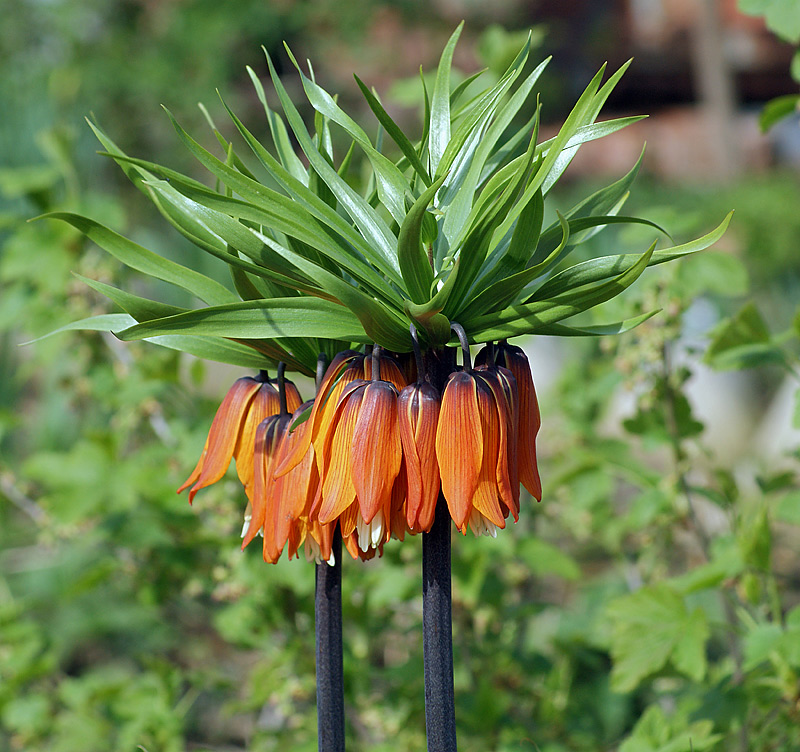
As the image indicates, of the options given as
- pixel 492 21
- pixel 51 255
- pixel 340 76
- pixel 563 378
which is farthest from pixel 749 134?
pixel 51 255

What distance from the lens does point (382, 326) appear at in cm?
67

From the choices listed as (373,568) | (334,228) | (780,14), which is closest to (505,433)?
(334,228)

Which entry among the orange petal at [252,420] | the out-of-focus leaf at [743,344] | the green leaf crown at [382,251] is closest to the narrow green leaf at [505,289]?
the green leaf crown at [382,251]

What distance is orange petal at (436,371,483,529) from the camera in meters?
0.66

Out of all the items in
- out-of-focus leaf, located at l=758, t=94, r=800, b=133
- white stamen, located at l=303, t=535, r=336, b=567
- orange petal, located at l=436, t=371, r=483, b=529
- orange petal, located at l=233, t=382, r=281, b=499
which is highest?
out-of-focus leaf, located at l=758, t=94, r=800, b=133

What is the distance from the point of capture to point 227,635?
167cm

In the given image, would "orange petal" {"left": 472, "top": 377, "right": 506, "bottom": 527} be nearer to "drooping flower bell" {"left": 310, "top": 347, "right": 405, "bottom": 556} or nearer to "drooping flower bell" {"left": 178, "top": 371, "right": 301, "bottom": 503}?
"drooping flower bell" {"left": 310, "top": 347, "right": 405, "bottom": 556}

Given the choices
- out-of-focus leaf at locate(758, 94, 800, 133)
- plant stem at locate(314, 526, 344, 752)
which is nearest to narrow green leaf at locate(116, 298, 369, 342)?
plant stem at locate(314, 526, 344, 752)

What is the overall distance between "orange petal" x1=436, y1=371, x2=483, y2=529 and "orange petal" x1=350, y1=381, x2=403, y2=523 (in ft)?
0.14

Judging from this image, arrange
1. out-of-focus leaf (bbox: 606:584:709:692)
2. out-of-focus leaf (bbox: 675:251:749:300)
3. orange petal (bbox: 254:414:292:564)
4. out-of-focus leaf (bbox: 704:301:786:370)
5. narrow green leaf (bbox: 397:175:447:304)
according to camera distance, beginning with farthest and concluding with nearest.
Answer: out-of-focus leaf (bbox: 675:251:749:300)
out-of-focus leaf (bbox: 704:301:786:370)
out-of-focus leaf (bbox: 606:584:709:692)
orange petal (bbox: 254:414:292:564)
narrow green leaf (bbox: 397:175:447:304)

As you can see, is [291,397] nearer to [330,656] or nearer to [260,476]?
[260,476]

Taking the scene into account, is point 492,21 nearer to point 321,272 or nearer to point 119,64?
point 119,64

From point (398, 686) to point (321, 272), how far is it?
1.15 metres

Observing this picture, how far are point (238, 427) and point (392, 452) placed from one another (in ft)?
0.62
